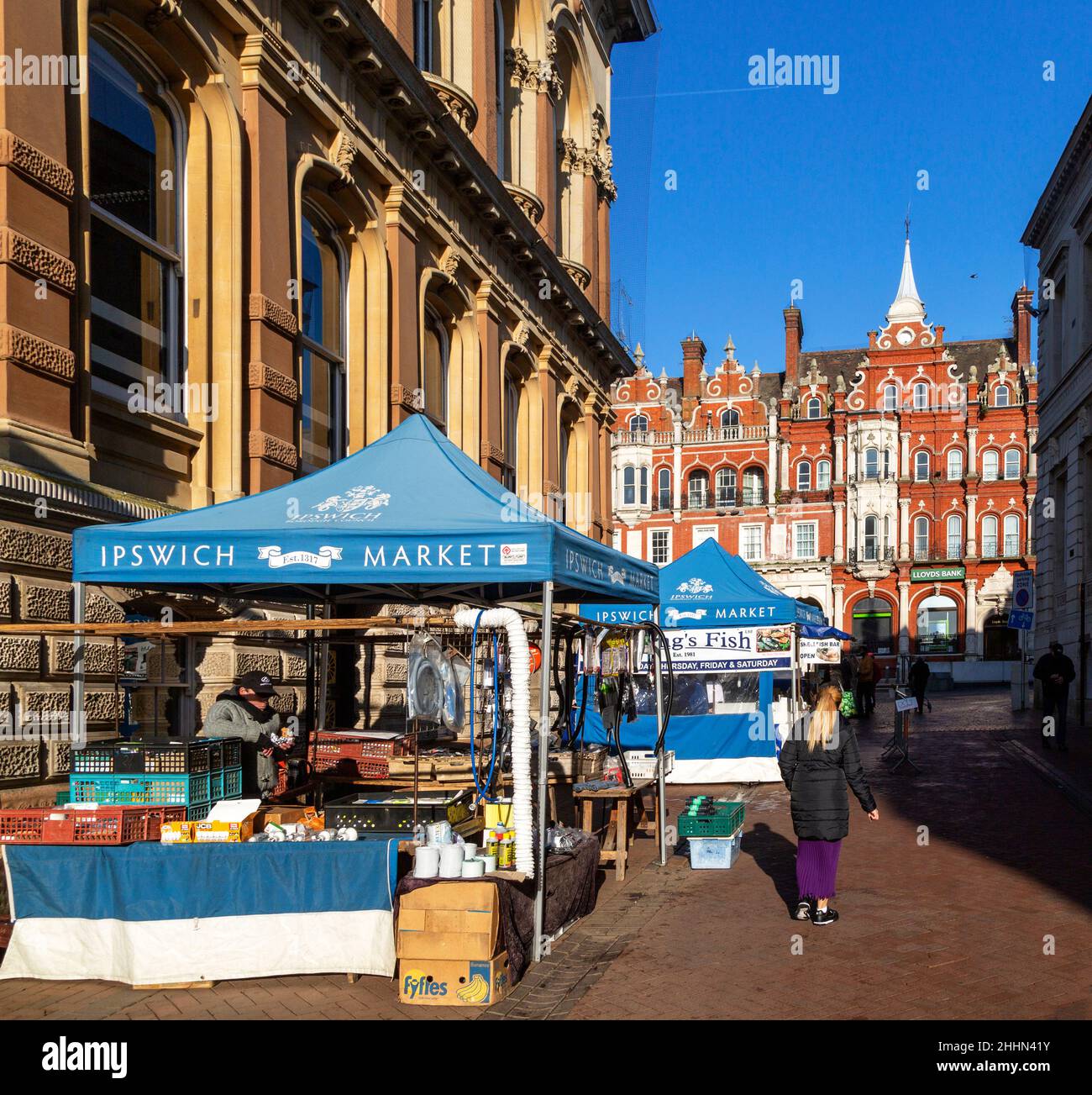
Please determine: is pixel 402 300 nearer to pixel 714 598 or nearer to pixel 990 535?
pixel 714 598

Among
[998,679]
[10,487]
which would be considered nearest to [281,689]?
[10,487]

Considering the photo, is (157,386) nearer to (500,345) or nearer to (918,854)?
(918,854)

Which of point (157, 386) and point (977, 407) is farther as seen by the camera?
point (977, 407)

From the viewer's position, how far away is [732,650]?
1825 centimetres

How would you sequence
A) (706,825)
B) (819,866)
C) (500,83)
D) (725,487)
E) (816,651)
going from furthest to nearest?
(725,487) < (500,83) < (816,651) < (706,825) < (819,866)

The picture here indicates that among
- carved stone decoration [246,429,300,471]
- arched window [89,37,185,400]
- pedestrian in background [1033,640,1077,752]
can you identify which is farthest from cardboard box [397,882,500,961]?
pedestrian in background [1033,640,1077,752]

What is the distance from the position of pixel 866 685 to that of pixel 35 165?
2912 cm

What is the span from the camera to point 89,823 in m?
7.08

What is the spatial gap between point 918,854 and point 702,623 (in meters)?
7.39

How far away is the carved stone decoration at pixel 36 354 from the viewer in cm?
887

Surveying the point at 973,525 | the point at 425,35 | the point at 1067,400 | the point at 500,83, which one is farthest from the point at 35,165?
the point at 973,525

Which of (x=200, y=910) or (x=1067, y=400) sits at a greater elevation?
(x=1067, y=400)

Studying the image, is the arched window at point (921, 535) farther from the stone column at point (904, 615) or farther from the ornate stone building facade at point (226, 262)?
the ornate stone building facade at point (226, 262)

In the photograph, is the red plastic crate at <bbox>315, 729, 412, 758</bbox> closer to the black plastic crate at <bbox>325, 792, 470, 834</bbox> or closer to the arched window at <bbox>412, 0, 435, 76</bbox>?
the black plastic crate at <bbox>325, 792, 470, 834</bbox>
